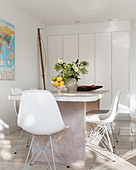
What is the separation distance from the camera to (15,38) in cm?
468

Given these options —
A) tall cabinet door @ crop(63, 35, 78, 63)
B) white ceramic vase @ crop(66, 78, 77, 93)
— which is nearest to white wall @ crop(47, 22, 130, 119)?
tall cabinet door @ crop(63, 35, 78, 63)

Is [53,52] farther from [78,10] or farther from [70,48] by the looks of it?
[78,10]

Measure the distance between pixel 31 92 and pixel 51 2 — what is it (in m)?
2.86

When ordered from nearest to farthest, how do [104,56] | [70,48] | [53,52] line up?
[104,56], [70,48], [53,52]

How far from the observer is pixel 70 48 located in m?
6.38

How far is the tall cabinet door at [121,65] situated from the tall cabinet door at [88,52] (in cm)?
57

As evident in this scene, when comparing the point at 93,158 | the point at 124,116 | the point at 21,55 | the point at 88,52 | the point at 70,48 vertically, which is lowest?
the point at 124,116

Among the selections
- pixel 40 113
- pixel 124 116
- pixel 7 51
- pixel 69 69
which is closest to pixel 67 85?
pixel 69 69

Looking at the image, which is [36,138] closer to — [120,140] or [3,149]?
[3,149]

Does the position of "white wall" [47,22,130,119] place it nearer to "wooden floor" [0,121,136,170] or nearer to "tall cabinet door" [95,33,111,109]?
"tall cabinet door" [95,33,111,109]

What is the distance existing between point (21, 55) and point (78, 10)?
1.62 meters

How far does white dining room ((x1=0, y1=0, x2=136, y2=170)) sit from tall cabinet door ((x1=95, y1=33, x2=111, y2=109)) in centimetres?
3

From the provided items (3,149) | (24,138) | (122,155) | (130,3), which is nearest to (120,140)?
(122,155)

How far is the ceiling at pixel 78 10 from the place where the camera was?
455 centimetres
